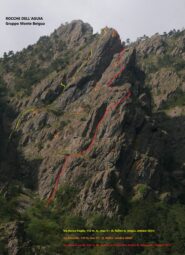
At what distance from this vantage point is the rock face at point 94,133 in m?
123

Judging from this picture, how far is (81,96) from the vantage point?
15162 centimetres

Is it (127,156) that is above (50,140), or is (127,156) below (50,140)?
below

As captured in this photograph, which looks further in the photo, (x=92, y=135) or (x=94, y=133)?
(x=94, y=133)

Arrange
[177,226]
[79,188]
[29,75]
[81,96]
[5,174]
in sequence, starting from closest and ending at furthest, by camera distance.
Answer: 1. [177,226]
2. [79,188]
3. [5,174]
4. [81,96]
5. [29,75]

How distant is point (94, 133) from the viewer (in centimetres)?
13288

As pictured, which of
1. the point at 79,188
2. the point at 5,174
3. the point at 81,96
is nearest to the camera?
the point at 79,188

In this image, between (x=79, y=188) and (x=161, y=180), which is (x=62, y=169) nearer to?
(x=79, y=188)

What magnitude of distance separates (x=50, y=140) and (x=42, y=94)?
927 inches

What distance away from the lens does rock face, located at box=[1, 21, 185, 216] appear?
123m

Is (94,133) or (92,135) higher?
(94,133)

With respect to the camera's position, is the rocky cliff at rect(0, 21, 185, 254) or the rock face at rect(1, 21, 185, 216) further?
the rock face at rect(1, 21, 185, 216)

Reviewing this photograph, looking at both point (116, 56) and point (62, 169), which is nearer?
point (62, 169)

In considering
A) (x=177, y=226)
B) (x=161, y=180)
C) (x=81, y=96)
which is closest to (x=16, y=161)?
(x=81, y=96)

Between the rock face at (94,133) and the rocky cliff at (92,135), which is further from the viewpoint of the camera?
the rock face at (94,133)
